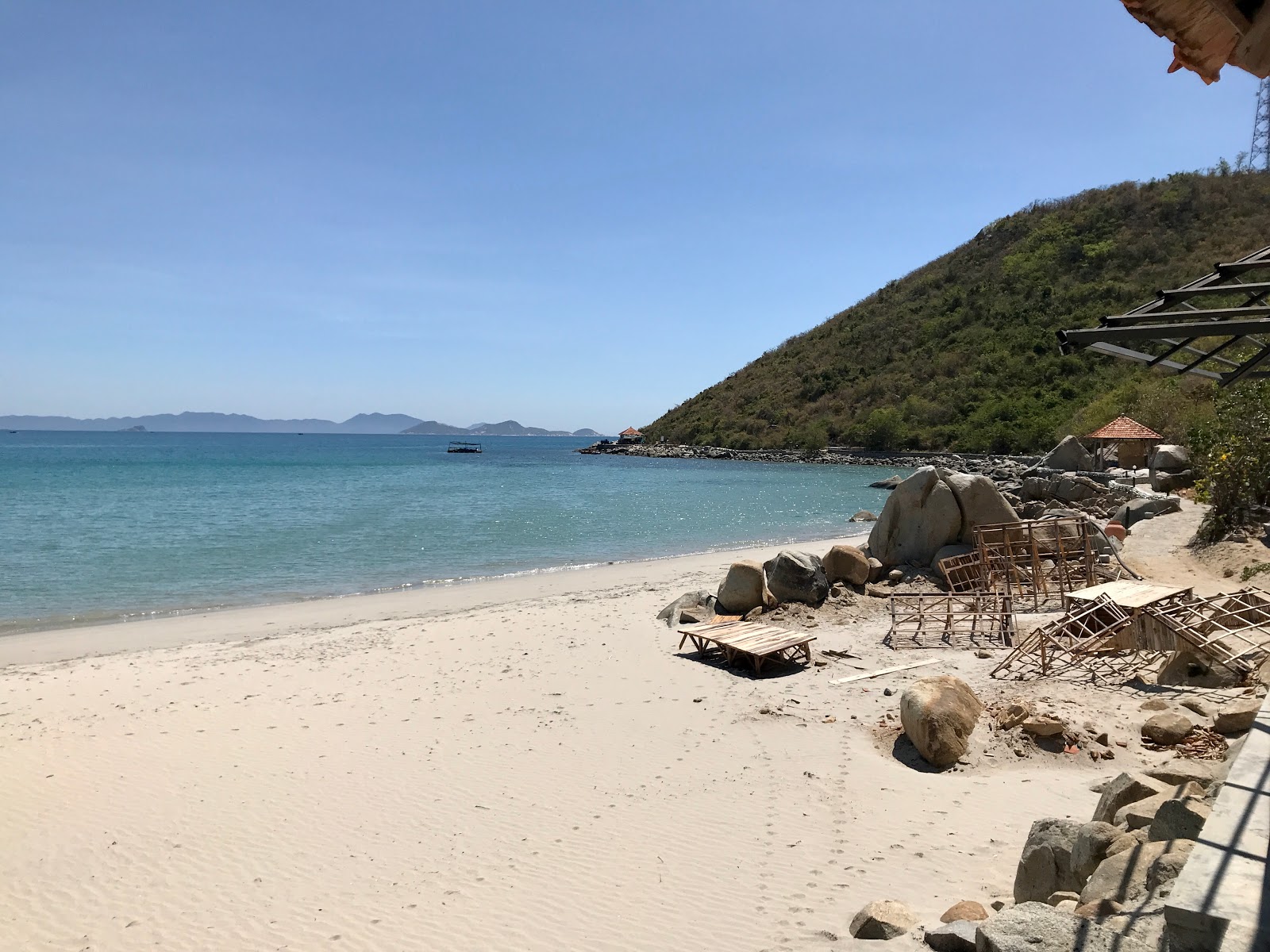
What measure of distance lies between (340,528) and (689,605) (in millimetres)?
19416

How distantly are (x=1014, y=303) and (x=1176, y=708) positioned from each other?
69.3m

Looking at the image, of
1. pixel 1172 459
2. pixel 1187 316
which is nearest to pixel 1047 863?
pixel 1187 316


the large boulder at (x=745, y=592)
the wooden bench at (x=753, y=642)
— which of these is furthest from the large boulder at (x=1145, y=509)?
the wooden bench at (x=753, y=642)

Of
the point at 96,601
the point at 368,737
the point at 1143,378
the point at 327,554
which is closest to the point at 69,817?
the point at 368,737

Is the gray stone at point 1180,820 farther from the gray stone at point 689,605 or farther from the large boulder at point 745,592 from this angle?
the gray stone at point 689,605

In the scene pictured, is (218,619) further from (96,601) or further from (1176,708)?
(1176,708)

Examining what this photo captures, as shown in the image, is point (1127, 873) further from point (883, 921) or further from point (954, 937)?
point (883, 921)

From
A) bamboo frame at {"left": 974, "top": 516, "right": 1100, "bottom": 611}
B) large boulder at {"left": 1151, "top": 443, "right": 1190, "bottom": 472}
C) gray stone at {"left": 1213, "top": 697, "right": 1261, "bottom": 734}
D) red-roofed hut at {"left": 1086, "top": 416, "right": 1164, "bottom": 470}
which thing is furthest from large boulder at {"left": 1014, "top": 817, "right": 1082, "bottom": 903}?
red-roofed hut at {"left": 1086, "top": 416, "right": 1164, "bottom": 470}

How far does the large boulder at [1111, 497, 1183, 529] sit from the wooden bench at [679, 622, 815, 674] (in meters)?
11.8

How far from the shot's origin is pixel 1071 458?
34.2m

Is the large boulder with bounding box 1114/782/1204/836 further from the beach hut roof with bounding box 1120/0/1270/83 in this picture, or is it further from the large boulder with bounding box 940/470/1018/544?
the large boulder with bounding box 940/470/1018/544

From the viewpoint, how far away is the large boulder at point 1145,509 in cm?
1861

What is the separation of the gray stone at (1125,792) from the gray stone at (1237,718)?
54.7 inches

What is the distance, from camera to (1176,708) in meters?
7.29
